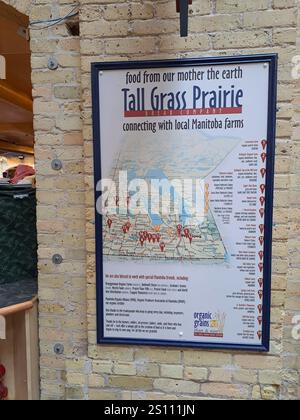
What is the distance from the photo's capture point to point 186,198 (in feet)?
4.82

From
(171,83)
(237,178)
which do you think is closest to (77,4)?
(171,83)

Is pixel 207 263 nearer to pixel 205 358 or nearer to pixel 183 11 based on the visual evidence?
pixel 205 358

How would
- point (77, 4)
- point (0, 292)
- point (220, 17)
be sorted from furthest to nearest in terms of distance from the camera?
point (0, 292) < point (77, 4) < point (220, 17)

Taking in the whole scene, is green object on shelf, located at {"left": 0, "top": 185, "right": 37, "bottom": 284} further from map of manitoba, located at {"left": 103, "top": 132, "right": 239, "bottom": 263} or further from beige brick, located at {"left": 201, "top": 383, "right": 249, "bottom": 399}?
beige brick, located at {"left": 201, "top": 383, "right": 249, "bottom": 399}

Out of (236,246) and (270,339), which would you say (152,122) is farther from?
(270,339)

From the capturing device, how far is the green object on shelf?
1.77m

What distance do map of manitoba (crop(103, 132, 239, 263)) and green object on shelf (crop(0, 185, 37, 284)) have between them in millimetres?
543

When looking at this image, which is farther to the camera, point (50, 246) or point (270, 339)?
point (50, 246)

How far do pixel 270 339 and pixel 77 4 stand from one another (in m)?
1.80

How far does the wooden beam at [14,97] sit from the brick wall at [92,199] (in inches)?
45.3

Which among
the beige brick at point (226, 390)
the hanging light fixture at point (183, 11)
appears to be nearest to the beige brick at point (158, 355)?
the beige brick at point (226, 390)

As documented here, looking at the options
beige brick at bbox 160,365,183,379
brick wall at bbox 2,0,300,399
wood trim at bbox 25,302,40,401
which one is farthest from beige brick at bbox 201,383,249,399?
wood trim at bbox 25,302,40,401

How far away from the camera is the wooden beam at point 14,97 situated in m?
2.56

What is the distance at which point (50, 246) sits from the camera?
161 cm
